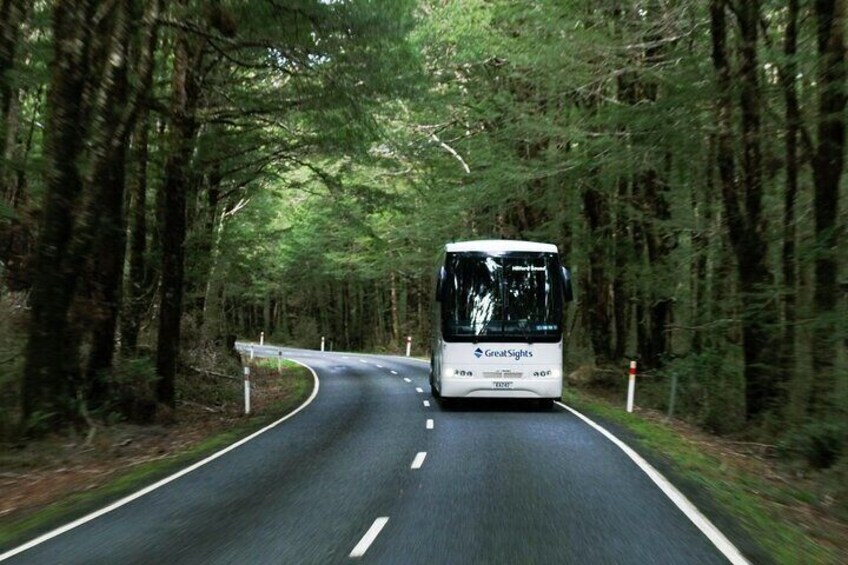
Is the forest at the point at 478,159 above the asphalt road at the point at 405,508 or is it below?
above

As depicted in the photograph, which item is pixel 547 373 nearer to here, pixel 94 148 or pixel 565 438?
pixel 565 438

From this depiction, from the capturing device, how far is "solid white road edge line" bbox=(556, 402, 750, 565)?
6.15 meters

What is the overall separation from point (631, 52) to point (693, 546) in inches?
428

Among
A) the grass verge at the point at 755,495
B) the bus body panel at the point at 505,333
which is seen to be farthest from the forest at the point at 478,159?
the bus body panel at the point at 505,333

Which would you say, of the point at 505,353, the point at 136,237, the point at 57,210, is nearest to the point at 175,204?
the point at 136,237

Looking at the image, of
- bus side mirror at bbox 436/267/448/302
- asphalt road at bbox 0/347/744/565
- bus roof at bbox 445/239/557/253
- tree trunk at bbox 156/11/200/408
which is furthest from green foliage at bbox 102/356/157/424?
bus roof at bbox 445/239/557/253

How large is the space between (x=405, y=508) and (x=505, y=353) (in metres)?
8.52

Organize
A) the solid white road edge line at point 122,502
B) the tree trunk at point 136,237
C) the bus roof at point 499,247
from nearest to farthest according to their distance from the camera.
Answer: the solid white road edge line at point 122,502
the tree trunk at point 136,237
the bus roof at point 499,247

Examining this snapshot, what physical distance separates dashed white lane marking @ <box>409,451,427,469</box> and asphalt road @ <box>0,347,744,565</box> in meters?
0.01

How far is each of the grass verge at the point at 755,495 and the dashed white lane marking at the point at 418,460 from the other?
342cm

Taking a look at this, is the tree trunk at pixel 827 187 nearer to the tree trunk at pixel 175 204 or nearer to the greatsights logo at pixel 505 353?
the greatsights logo at pixel 505 353

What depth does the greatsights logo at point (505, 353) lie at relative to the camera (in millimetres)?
16016

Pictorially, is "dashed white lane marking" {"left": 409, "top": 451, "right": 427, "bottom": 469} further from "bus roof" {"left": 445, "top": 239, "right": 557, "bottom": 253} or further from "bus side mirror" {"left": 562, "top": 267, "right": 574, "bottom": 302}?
"bus roof" {"left": 445, "top": 239, "right": 557, "bottom": 253}

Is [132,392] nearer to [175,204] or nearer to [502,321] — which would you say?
[175,204]
